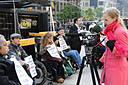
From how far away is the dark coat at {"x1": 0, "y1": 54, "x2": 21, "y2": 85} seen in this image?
116 inches

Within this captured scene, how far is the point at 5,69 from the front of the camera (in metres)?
3.07

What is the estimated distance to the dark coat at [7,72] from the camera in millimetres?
2952

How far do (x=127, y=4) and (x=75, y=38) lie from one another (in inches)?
261

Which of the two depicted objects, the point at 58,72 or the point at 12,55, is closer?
the point at 12,55

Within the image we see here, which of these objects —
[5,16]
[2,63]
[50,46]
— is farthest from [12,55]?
[5,16]

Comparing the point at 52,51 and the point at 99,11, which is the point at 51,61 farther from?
the point at 99,11

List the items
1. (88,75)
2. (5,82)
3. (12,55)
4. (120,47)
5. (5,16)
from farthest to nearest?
(5,16) → (88,75) → (12,55) → (5,82) → (120,47)

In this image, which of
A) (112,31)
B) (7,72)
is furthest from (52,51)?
(112,31)

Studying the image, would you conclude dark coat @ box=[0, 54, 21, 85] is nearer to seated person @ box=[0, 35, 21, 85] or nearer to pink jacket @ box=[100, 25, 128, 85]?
seated person @ box=[0, 35, 21, 85]

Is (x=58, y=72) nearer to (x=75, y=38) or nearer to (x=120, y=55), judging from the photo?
(x=75, y=38)

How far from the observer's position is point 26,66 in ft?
13.6

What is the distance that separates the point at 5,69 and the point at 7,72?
0.14m

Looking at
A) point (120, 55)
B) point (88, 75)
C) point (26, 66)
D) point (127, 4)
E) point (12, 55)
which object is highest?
point (127, 4)

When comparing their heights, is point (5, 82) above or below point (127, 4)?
below
